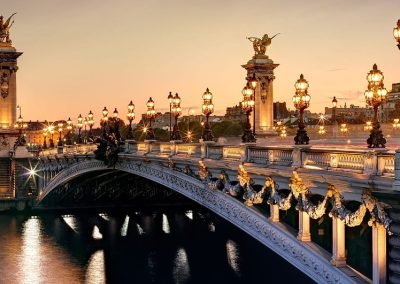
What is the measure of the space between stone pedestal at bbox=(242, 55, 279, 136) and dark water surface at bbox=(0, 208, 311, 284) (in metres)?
10.0

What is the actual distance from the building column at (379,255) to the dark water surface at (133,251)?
18701mm

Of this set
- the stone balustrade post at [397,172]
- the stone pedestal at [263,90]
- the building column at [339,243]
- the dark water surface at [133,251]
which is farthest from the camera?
the stone pedestal at [263,90]

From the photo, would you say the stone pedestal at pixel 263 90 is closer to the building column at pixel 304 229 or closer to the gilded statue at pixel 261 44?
the gilded statue at pixel 261 44

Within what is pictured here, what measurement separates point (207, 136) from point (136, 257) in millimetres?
16904

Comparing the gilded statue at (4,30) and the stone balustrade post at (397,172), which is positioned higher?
the gilded statue at (4,30)

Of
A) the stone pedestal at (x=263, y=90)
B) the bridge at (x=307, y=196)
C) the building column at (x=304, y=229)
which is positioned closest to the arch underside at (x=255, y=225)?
the bridge at (x=307, y=196)

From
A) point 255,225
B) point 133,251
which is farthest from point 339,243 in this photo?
point 133,251

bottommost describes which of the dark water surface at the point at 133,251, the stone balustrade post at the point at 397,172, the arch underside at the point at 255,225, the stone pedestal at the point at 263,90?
the dark water surface at the point at 133,251

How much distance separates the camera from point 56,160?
2849 inches

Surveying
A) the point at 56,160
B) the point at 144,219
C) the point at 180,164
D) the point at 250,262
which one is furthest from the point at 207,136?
the point at 56,160

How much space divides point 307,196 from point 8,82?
70.6m

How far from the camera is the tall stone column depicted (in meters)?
88.4

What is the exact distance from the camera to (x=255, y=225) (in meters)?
28.8

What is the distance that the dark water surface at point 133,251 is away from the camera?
43406 millimetres
